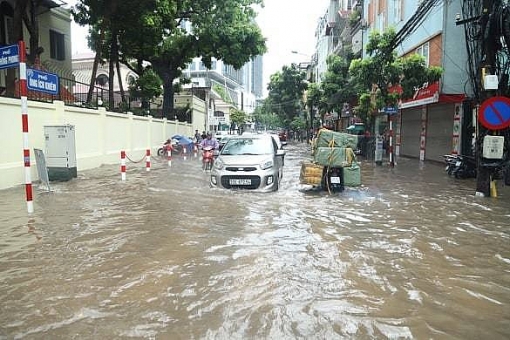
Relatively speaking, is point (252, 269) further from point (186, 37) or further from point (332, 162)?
point (186, 37)

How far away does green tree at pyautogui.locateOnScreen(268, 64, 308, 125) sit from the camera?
6038 centimetres

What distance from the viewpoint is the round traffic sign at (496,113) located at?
9518mm

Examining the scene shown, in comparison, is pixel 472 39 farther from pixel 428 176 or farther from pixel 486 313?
pixel 486 313

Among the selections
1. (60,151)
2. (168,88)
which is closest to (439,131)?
(60,151)

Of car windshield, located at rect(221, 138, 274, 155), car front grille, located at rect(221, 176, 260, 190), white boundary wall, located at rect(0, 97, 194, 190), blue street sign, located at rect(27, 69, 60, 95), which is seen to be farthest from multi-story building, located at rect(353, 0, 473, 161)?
white boundary wall, located at rect(0, 97, 194, 190)

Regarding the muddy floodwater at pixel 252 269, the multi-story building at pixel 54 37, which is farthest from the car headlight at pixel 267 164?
the multi-story building at pixel 54 37

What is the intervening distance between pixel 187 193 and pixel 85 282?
6.33m

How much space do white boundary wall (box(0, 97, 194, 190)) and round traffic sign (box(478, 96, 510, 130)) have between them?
11321mm

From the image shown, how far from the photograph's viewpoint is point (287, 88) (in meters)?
61.2

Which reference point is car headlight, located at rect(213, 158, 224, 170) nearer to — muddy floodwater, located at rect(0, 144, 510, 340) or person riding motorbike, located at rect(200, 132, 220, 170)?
muddy floodwater, located at rect(0, 144, 510, 340)

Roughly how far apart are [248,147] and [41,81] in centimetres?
523

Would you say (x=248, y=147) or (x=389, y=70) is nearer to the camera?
(x=248, y=147)

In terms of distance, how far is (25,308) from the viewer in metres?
3.97

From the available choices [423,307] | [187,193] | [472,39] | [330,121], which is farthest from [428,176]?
[330,121]
